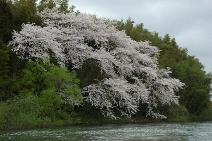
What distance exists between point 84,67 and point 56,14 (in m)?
9.76

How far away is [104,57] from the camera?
59219 mm

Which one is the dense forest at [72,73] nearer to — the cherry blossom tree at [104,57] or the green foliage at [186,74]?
the cherry blossom tree at [104,57]

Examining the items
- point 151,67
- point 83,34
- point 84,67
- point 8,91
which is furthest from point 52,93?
point 151,67

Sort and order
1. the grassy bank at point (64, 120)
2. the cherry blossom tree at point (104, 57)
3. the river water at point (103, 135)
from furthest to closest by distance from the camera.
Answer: the cherry blossom tree at point (104, 57) < the grassy bank at point (64, 120) < the river water at point (103, 135)

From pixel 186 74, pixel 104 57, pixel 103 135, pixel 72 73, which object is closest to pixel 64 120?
pixel 72 73

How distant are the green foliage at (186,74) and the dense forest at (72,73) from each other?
1.80m

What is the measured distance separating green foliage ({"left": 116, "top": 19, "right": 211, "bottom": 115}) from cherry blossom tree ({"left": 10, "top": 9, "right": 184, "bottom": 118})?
7549 mm

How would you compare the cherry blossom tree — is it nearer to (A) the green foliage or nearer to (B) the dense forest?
(B) the dense forest

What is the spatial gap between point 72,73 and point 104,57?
5761 mm

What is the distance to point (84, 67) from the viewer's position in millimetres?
57781

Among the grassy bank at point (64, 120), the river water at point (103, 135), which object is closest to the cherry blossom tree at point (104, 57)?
the grassy bank at point (64, 120)

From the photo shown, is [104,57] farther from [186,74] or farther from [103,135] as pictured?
[103,135]

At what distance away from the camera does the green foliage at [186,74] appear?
7656cm

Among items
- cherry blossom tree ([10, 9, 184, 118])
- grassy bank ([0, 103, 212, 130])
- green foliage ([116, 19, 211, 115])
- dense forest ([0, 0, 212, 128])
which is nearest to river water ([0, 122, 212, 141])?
grassy bank ([0, 103, 212, 130])
